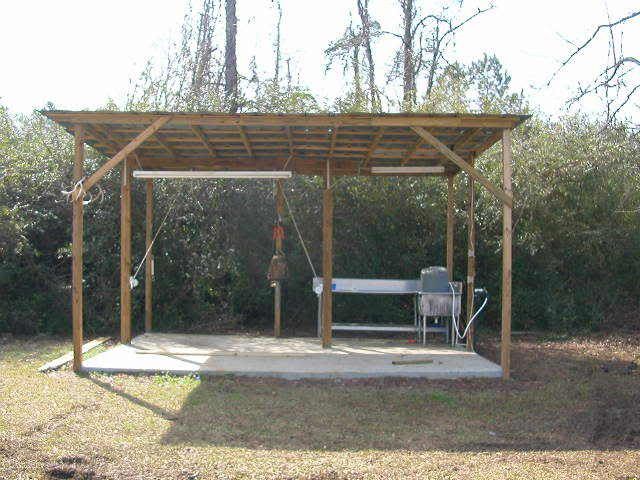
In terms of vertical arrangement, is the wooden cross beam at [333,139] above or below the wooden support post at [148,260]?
above

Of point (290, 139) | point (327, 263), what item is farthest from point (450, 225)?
point (290, 139)

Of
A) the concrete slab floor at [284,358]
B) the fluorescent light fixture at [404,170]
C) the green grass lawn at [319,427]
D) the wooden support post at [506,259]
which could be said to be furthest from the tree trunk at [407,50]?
the green grass lawn at [319,427]

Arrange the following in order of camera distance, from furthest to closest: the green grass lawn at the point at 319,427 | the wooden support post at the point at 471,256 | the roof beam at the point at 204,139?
the wooden support post at the point at 471,256
the roof beam at the point at 204,139
the green grass lawn at the point at 319,427

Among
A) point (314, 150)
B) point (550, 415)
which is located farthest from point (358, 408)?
point (314, 150)

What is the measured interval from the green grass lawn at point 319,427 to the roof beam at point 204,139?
277cm

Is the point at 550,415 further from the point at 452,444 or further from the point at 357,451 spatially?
the point at 357,451

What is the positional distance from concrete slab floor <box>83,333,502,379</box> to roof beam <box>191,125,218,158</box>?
2543 mm

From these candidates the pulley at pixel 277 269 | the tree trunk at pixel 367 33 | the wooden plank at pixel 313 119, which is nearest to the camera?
the wooden plank at pixel 313 119

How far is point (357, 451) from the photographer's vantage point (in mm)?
5020

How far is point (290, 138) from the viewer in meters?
8.53

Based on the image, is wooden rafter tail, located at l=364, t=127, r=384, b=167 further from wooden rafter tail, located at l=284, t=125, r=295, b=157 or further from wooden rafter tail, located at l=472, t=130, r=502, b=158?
wooden rafter tail, located at l=472, t=130, r=502, b=158

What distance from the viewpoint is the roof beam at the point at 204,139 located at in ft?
26.5

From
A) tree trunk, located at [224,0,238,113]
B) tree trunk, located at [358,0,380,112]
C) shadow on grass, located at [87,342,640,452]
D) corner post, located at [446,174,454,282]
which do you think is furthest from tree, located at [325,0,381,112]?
shadow on grass, located at [87,342,640,452]

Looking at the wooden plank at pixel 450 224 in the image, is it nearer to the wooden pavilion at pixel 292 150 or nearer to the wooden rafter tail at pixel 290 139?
the wooden pavilion at pixel 292 150
